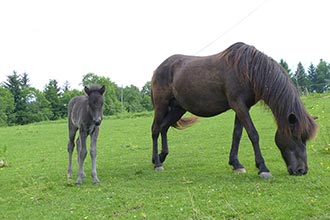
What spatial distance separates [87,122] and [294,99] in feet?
12.1

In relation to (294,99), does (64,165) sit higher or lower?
lower

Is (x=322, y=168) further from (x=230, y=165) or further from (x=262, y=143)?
(x=262, y=143)

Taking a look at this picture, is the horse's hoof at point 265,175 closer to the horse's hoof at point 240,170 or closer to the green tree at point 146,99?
the horse's hoof at point 240,170

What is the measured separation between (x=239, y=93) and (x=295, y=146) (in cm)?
129

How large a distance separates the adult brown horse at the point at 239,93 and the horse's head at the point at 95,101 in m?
1.77

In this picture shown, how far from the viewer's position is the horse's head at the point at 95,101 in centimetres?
667

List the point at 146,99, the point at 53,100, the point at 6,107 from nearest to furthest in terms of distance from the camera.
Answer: the point at 6,107
the point at 53,100
the point at 146,99

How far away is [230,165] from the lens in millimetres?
7562

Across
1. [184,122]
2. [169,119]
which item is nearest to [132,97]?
[184,122]

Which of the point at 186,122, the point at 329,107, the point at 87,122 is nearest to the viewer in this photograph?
the point at 87,122

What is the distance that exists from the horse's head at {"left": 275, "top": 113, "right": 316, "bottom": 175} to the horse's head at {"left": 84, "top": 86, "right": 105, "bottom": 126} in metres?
3.08

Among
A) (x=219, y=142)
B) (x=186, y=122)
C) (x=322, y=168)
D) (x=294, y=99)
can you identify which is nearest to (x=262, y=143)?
(x=219, y=142)

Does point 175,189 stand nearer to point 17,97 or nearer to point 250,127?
point 250,127

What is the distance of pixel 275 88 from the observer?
245 inches
